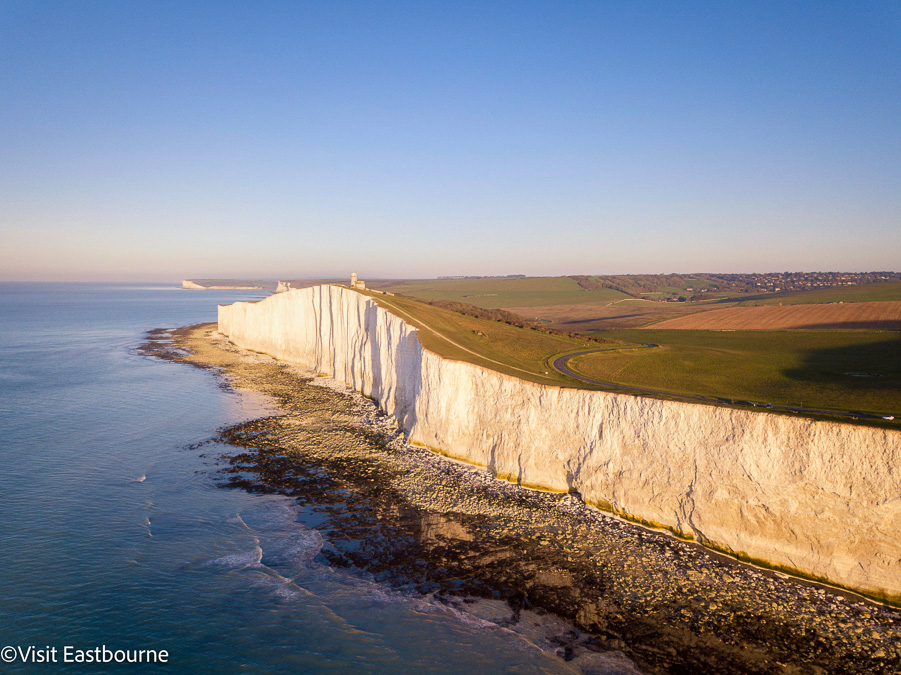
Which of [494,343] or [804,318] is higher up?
[804,318]

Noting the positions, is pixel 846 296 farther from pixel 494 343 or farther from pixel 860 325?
pixel 494 343

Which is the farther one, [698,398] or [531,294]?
[531,294]

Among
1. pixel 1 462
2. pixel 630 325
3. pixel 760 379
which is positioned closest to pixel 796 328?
pixel 630 325

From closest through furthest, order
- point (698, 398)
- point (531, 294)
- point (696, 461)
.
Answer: point (696, 461)
point (698, 398)
point (531, 294)

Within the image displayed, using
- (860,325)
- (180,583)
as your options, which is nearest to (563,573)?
(180,583)

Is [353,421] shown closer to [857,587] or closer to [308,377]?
[308,377]

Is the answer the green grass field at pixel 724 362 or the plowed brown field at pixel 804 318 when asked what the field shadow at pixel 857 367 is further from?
the plowed brown field at pixel 804 318

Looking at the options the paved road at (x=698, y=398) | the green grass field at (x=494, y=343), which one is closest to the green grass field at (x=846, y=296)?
the green grass field at (x=494, y=343)
